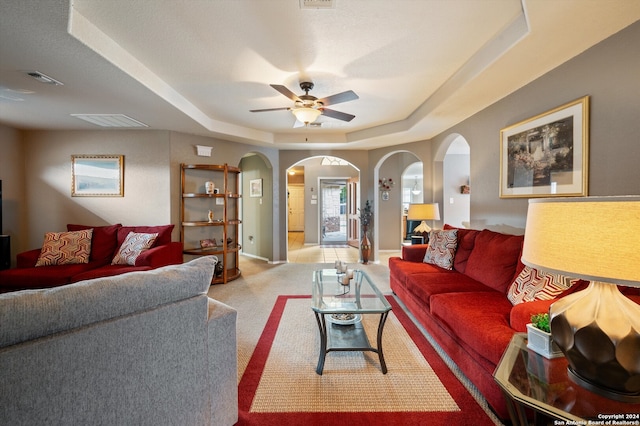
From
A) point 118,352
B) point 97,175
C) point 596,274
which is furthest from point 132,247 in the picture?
point 596,274

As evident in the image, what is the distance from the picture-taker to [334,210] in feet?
30.9

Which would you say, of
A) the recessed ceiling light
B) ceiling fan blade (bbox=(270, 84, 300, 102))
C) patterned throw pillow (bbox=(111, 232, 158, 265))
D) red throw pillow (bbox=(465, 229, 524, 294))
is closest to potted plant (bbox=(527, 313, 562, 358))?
red throw pillow (bbox=(465, 229, 524, 294))

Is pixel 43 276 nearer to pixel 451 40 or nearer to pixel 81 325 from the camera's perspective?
pixel 81 325

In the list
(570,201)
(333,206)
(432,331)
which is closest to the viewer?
(570,201)

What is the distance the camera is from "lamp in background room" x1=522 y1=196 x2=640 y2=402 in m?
0.82

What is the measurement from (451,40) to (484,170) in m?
1.80

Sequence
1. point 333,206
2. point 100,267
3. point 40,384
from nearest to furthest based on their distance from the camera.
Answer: point 40,384
point 100,267
point 333,206

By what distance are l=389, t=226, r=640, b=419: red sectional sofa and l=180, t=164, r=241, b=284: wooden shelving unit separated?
2.70 m

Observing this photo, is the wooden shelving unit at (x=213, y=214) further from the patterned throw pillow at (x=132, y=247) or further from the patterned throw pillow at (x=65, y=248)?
the patterned throw pillow at (x=65, y=248)

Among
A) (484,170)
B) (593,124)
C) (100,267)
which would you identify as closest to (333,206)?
(484,170)

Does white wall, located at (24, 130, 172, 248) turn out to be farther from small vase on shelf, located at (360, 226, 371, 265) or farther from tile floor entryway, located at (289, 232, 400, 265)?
small vase on shelf, located at (360, 226, 371, 265)

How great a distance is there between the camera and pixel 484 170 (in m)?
3.36

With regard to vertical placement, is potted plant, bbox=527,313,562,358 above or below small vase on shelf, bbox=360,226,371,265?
above

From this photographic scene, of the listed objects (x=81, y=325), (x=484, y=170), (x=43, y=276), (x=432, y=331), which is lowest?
(x=432, y=331)
